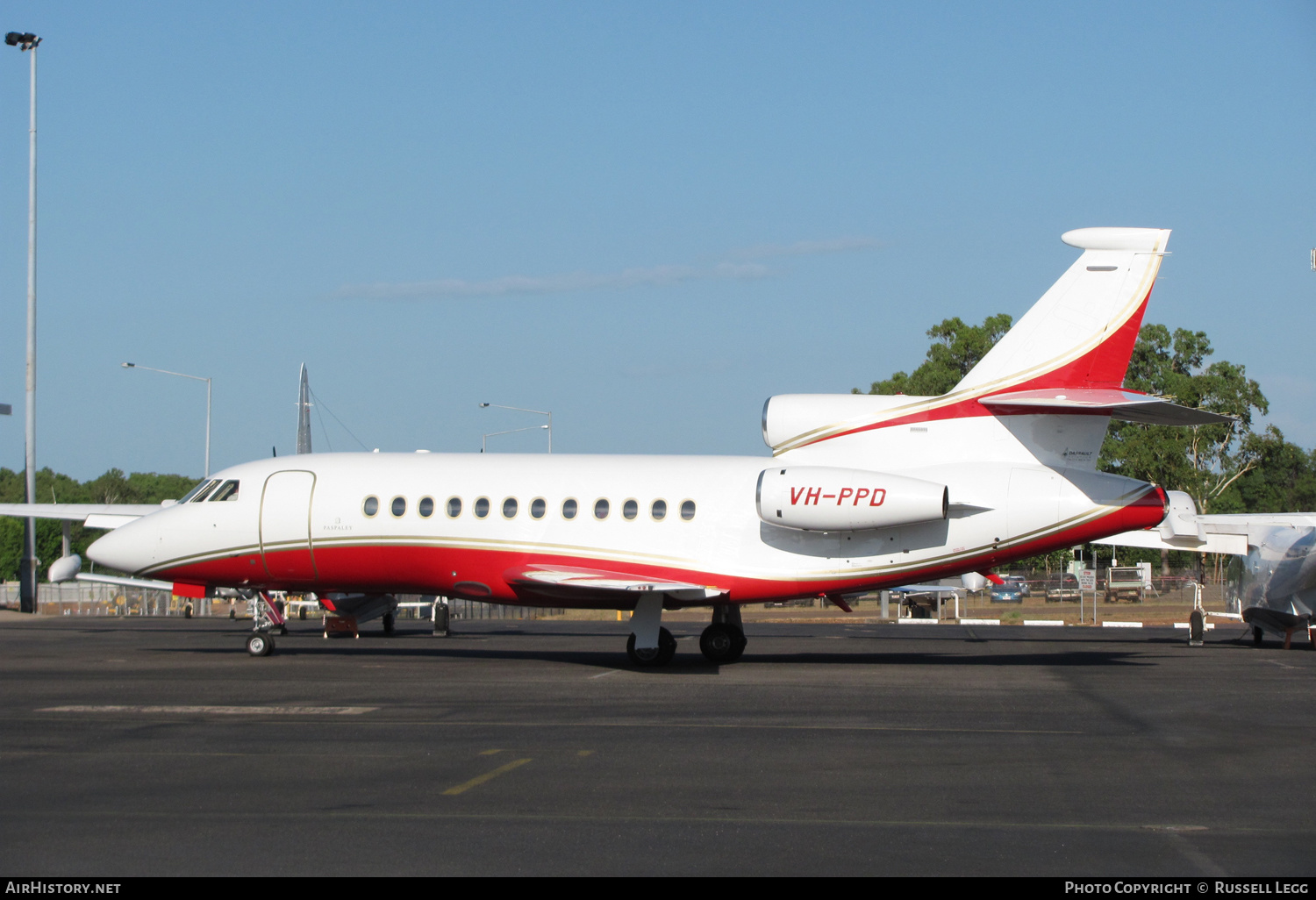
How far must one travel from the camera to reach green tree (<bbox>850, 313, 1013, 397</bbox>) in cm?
6806

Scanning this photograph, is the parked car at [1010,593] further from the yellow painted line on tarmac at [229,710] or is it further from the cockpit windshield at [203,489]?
the yellow painted line on tarmac at [229,710]

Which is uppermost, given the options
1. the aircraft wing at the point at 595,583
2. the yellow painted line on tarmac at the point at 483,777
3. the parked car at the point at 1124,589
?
the aircraft wing at the point at 595,583

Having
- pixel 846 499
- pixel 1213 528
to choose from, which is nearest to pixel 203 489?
pixel 846 499

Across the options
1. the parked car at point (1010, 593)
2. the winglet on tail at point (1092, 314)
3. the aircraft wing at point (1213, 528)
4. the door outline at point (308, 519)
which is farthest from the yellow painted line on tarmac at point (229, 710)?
the parked car at point (1010, 593)

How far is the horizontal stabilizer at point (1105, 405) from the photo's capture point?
17.4 metres

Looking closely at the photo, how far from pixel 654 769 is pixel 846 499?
9.55m

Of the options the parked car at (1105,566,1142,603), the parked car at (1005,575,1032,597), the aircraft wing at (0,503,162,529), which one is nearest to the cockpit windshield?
the aircraft wing at (0,503,162,529)

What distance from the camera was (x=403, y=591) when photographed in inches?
860

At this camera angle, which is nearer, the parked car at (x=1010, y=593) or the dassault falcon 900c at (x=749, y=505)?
the dassault falcon 900c at (x=749, y=505)

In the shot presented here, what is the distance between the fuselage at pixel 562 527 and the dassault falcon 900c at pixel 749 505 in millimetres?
34

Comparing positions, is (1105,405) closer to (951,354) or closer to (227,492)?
(227,492)

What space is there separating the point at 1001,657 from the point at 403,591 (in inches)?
441

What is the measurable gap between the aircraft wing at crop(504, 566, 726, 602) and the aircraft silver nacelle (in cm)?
171
